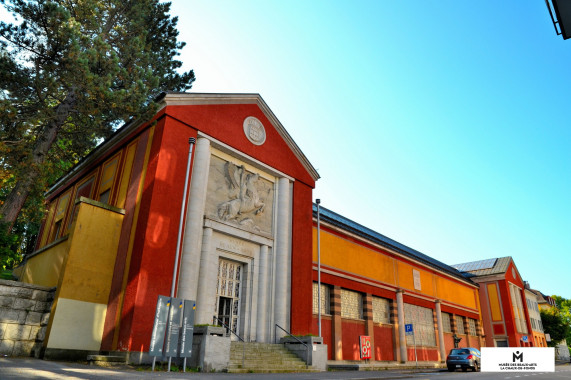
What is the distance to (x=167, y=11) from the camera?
22.2 metres

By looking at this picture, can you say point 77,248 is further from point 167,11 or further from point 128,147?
point 167,11

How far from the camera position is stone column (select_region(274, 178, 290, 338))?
18703 mm

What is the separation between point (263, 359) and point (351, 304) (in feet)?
37.1

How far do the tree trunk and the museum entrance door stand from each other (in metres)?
8.24

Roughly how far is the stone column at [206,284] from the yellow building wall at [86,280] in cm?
338

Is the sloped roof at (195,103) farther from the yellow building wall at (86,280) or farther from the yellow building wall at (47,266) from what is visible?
the yellow building wall at (86,280)

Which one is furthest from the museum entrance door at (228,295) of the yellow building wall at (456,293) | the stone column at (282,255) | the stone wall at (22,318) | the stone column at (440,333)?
the yellow building wall at (456,293)

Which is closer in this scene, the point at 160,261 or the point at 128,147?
the point at 160,261

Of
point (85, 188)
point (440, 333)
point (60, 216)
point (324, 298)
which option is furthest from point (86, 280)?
point (440, 333)

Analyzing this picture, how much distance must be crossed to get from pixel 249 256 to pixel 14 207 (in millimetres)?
9818

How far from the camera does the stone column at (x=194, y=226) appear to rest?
50.2ft

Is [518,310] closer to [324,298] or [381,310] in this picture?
[381,310]

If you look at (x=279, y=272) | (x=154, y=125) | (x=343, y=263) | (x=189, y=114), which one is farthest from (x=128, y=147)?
(x=343, y=263)

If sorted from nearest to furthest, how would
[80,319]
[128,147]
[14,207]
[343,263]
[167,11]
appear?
[80,319] < [14,207] < [128,147] < [167,11] < [343,263]
